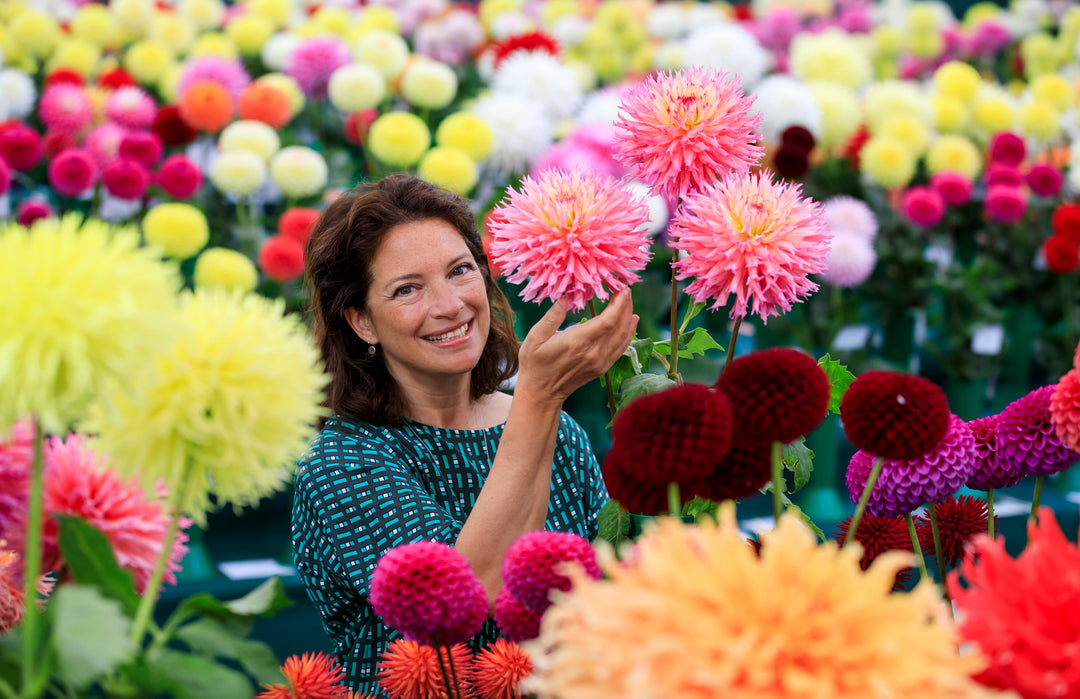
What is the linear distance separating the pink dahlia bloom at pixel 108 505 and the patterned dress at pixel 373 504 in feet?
2.07

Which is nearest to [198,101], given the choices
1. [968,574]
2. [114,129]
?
[114,129]

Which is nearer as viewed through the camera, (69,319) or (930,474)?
(69,319)

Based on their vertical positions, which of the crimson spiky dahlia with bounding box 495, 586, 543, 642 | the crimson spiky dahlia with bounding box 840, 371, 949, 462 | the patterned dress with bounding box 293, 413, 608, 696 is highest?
the crimson spiky dahlia with bounding box 840, 371, 949, 462

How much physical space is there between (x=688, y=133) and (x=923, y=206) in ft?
6.47

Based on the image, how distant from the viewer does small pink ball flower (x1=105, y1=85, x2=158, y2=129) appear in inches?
99.2

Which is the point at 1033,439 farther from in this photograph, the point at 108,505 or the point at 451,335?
the point at 451,335

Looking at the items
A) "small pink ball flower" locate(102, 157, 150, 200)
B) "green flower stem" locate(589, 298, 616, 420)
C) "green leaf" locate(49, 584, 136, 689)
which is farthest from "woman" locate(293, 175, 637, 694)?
"small pink ball flower" locate(102, 157, 150, 200)

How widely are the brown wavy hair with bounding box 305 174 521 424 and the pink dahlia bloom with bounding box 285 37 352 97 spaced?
1.30 meters

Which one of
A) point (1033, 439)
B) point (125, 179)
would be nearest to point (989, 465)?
point (1033, 439)

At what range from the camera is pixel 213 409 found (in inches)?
19.7

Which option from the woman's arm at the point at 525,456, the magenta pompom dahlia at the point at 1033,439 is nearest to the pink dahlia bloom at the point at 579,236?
the woman's arm at the point at 525,456

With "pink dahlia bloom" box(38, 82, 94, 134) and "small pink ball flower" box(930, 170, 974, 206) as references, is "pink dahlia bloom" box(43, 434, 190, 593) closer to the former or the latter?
"pink dahlia bloom" box(38, 82, 94, 134)

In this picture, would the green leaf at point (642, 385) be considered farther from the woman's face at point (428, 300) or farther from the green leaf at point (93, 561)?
the woman's face at point (428, 300)

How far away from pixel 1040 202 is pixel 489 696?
247 centimetres
